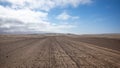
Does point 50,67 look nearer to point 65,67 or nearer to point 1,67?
point 65,67

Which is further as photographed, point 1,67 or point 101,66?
point 101,66

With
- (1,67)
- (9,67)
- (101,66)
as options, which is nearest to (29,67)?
(9,67)

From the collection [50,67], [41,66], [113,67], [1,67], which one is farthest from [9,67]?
[113,67]

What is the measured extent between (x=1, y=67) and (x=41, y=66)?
2.33 m

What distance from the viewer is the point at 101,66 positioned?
773 centimetres

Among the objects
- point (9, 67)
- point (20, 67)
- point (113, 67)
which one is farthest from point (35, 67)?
point (113, 67)

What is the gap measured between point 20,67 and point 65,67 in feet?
8.87

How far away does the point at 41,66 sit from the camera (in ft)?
25.0

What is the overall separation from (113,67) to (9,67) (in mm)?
6283

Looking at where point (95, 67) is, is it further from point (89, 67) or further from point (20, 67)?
point (20, 67)

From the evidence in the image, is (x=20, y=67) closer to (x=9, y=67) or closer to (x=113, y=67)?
(x=9, y=67)

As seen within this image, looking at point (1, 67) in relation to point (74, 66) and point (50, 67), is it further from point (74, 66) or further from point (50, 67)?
point (74, 66)

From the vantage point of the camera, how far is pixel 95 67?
752 cm

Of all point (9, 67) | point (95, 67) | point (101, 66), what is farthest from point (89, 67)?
point (9, 67)
